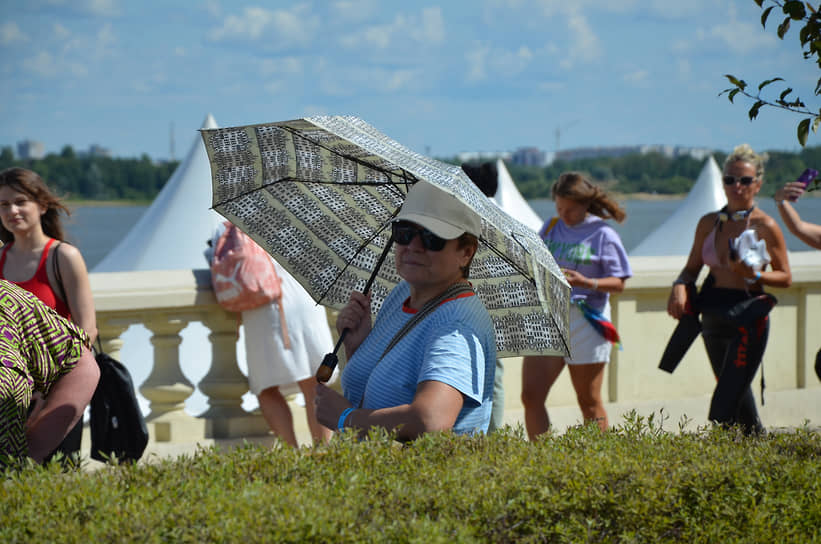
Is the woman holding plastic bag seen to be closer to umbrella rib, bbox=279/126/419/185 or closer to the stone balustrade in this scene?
the stone balustrade

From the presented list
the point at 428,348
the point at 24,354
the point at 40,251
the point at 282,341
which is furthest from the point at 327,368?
the point at 282,341

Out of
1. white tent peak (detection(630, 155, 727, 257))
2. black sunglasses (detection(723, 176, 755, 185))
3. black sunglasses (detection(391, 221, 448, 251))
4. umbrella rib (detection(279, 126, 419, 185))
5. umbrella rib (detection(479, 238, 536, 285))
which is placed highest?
umbrella rib (detection(279, 126, 419, 185))

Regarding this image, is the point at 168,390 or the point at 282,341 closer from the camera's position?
the point at 282,341

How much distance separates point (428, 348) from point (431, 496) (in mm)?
674

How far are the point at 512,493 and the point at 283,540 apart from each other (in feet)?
1.90

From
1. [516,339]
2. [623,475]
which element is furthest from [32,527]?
[516,339]

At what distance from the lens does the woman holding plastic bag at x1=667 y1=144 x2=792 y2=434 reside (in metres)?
5.46

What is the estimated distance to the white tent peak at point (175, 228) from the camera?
59.4ft

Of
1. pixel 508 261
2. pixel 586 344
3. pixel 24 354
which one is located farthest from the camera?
pixel 586 344

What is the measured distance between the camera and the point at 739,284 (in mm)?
5570

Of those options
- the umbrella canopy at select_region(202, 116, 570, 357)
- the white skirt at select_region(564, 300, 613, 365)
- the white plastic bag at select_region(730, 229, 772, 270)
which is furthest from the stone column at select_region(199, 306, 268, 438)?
the white plastic bag at select_region(730, 229, 772, 270)

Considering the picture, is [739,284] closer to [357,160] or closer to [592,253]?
[592,253]

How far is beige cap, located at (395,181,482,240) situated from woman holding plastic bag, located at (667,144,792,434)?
2893 millimetres

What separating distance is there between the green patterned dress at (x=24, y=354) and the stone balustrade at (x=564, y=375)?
102 inches
